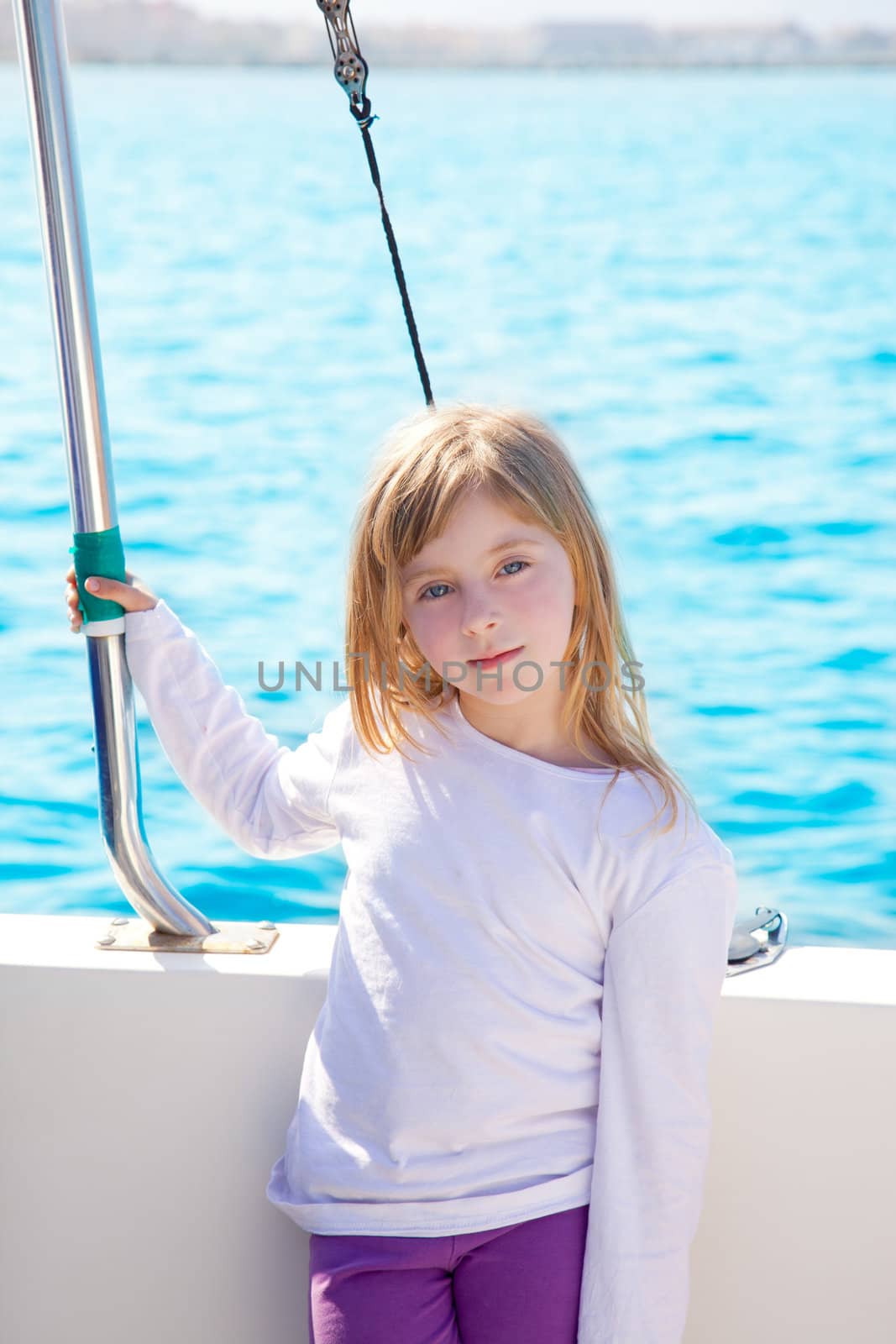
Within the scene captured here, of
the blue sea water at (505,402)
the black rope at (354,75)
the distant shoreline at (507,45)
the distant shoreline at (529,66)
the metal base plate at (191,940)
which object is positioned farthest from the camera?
the distant shoreline at (529,66)

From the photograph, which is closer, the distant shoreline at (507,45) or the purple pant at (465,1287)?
the purple pant at (465,1287)

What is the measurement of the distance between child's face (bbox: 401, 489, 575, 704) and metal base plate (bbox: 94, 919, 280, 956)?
0.33 m

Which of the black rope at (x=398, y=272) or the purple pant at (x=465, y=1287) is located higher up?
the black rope at (x=398, y=272)

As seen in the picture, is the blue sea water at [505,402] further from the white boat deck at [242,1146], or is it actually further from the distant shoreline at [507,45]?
the distant shoreline at [507,45]

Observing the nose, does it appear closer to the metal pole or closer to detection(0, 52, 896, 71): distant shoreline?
the metal pole

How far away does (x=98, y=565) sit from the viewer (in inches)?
45.2

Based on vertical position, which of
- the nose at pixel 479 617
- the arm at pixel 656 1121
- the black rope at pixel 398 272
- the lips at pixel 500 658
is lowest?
the arm at pixel 656 1121

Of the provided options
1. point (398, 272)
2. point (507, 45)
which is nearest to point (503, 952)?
point (398, 272)

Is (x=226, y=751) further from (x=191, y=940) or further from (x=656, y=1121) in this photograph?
(x=656, y=1121)

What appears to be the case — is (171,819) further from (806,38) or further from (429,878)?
(806,38)

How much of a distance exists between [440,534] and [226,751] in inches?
11.8

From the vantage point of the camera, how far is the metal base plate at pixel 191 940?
48.1 inches

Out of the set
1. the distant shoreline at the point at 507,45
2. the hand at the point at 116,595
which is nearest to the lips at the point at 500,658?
the hand at the point at 116,595

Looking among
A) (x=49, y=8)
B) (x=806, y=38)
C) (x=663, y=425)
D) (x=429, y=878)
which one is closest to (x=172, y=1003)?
(x=429, y=878)
